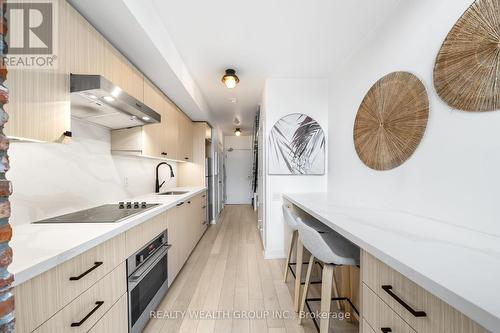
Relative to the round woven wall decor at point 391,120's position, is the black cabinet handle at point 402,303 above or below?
below

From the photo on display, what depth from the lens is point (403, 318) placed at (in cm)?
71

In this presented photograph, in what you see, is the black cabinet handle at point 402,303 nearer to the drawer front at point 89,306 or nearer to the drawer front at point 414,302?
the drawer front at point 414,302

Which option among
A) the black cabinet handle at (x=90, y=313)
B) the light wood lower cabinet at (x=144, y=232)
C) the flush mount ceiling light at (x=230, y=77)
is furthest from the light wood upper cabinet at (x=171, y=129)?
the black cabinet handle at (x=90, y=313)

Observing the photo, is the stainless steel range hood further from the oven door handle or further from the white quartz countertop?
the oven door handle

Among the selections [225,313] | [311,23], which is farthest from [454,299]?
[311,23]

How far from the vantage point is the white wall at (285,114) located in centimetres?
262

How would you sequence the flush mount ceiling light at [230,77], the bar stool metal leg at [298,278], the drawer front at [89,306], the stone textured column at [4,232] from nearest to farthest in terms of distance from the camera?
1. the stone textured column at [4,232]
2. the drawer front at [89,306]
3. the bar stool metal leg at [298,278]
4. the flush mount ceiling light at [230,77]

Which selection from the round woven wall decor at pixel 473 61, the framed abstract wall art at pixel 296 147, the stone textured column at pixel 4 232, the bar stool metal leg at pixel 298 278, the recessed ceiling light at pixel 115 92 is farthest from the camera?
the framed abstract wall art at pixel 296 147

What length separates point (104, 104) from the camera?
1371mm

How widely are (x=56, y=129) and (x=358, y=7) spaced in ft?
7.07

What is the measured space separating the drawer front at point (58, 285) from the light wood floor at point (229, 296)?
2.86ft

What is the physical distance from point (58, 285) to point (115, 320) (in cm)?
52

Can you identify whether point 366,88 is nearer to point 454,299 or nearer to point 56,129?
point 454,299

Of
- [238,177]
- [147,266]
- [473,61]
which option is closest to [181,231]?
[147,266]
